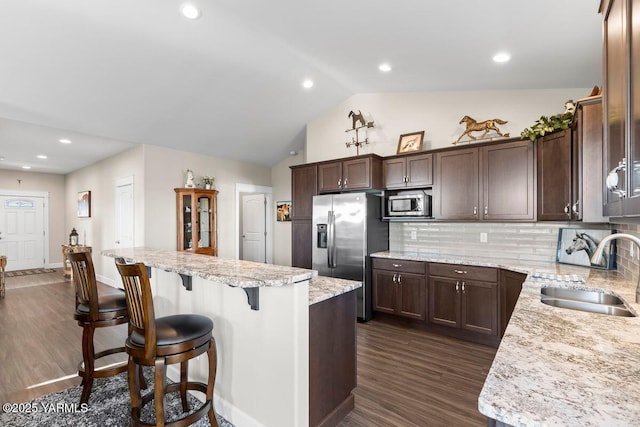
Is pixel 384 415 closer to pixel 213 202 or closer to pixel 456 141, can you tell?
pixel 456 141

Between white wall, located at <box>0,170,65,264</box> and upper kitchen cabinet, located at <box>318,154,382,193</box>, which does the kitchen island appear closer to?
upper kitchen cabinet, located at <box>318,154,382,193</box>

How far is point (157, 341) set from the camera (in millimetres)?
1602

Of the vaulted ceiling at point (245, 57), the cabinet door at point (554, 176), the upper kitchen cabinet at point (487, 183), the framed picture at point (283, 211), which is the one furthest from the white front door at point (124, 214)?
the cabinet door at point (554, 176)

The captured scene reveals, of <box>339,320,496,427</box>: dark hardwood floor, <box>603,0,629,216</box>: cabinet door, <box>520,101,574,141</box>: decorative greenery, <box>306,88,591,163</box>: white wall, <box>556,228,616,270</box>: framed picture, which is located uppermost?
<box>306,88,591,163</box>: white wall

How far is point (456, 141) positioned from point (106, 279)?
6776 mm

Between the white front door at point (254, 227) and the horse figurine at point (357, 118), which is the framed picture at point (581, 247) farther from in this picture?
the white front door at point (254, 227)

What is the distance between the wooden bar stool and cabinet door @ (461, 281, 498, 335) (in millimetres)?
3198

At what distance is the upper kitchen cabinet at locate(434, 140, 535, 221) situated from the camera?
10.9ft

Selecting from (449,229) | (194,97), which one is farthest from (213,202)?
(449,229)

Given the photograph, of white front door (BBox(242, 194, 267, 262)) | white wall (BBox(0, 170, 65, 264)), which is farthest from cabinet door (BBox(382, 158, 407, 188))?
white wall (BBox(0, 170, 65, 264))

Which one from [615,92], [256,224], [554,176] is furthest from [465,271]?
[256,224]

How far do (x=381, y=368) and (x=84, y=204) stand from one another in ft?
25.2

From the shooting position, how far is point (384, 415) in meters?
2.13

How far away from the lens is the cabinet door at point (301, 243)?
4.78 meters
